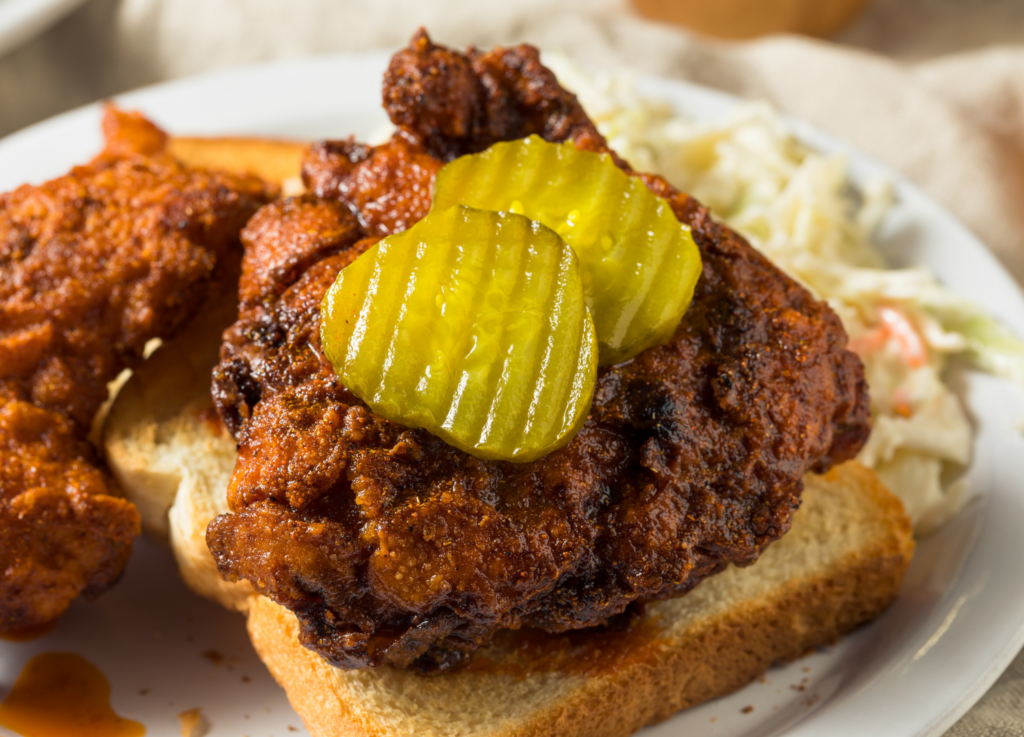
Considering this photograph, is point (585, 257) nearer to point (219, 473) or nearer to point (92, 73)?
point (219, 473)

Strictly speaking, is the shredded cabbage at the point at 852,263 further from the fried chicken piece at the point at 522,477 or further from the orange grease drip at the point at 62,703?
the orange grease drip at the point at 62,703

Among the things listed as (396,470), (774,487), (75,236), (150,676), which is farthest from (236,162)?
(774,487)

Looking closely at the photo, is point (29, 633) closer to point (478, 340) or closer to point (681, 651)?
point (478, 340)

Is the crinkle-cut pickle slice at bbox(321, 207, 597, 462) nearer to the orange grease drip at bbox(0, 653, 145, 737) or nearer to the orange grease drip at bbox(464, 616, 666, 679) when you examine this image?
the orange grease drip at bbox(464, 616, 666, 679)

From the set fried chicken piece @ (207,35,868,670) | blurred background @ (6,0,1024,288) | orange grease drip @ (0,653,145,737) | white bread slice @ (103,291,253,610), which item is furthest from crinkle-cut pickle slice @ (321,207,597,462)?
blurred background @ (6,0,1024,288)

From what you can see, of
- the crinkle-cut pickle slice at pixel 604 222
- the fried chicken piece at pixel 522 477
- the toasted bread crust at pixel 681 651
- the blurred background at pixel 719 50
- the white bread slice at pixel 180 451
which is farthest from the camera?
the blurred background at pixel 719 50

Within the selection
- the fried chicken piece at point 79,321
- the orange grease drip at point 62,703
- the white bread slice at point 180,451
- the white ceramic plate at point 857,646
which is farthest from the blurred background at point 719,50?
the orange grease drip at point 62,703
